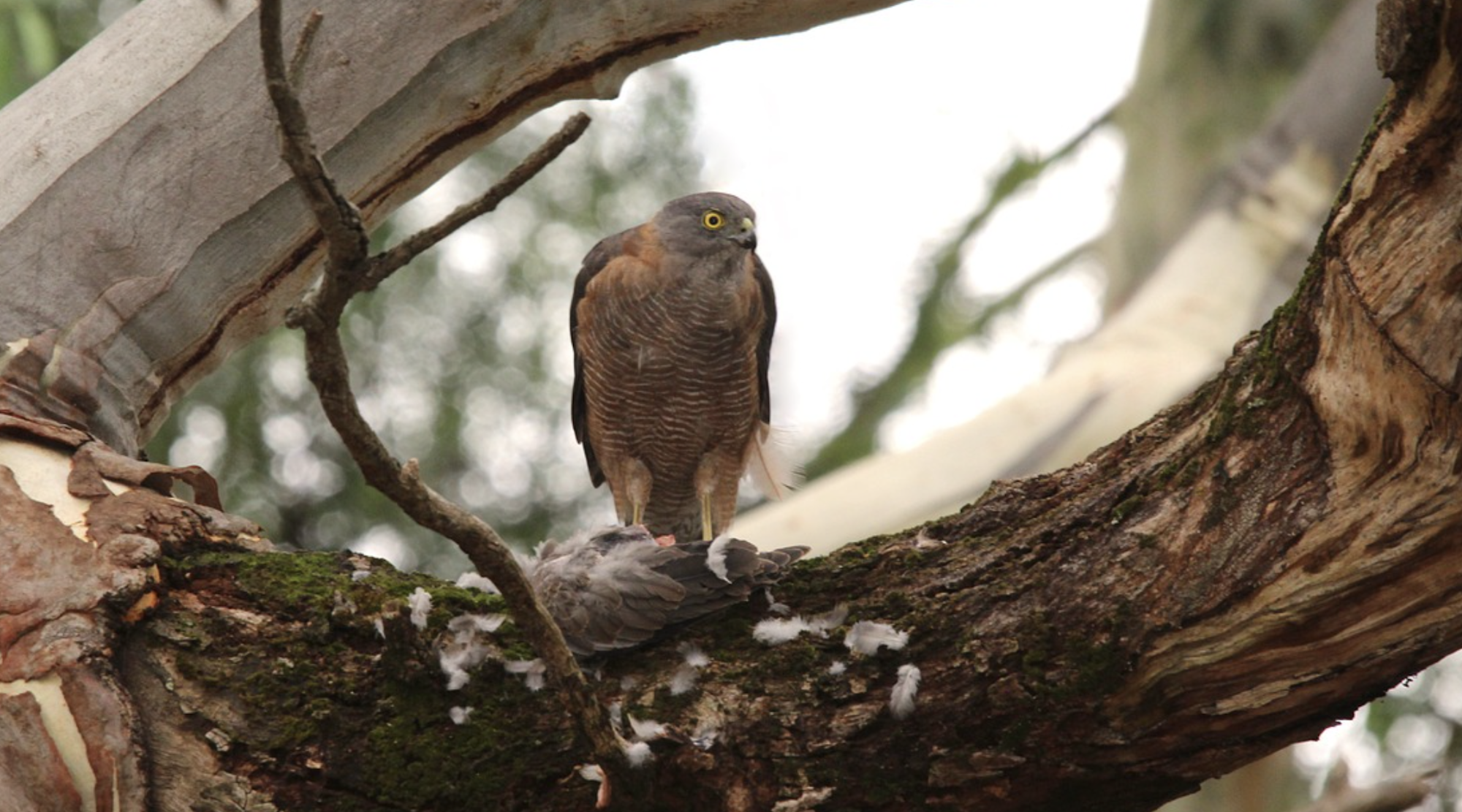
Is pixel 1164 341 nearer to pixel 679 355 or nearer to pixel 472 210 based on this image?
pixel 679 355

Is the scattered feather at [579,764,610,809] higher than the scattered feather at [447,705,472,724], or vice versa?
the scattered feather at [447,705,472,724]

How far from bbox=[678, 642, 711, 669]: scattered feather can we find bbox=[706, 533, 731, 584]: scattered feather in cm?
16

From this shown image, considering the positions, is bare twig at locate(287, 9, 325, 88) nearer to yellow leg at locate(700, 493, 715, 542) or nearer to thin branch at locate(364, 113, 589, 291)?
thin branch at locate(364, 113, 589, 291)

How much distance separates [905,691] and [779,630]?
32 cm

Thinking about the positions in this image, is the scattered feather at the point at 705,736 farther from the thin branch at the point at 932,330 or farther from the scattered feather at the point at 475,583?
the thin branch at the point at 932,330

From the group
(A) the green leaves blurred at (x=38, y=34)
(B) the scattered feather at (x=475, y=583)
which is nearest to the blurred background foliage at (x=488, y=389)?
(A) the green leaves blurred at (x=38, y=34)

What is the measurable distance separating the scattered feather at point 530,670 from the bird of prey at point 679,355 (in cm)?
256

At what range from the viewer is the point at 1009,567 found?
2.85 metres

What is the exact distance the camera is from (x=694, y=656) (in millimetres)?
2994

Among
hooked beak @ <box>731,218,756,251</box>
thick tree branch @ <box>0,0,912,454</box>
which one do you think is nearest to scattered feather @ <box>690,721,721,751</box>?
thick tree branch @ <box>0,0,912,454</box>

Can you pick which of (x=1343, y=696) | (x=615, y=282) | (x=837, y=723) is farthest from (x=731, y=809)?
(x=615, y=282)

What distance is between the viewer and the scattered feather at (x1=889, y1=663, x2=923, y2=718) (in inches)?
109

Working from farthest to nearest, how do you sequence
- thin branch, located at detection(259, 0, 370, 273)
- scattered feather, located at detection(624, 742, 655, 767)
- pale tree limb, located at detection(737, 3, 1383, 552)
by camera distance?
pale tree limb, located at detection(737, 3, 1383, 552)
scattered feather, located at detection(624, 742, 655, 767)
thin branch, located at detection(259, 0, 370, 273)

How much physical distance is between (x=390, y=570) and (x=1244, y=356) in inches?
74.0
